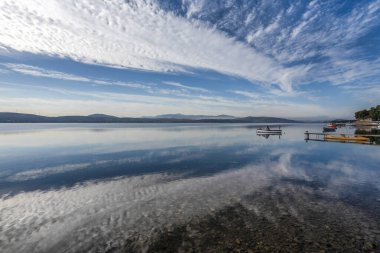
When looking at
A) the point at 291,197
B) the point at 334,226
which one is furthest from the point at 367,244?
the point at 291,197

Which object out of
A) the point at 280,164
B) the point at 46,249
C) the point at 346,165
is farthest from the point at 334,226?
the point at 346,165

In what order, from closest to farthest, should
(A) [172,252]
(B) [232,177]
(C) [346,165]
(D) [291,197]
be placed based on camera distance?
(A) [172,252], (D) [291,197], (B) [232,177], (C) [346,165]

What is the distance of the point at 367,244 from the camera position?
10969 millimetres

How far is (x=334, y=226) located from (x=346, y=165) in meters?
22.6

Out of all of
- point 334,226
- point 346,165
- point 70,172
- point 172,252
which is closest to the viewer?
point 172,252

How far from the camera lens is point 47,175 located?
2539 centimetres

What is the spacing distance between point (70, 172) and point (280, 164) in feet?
87.5

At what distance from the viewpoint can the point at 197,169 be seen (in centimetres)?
2792

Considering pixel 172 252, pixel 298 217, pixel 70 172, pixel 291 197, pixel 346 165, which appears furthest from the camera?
pixel 346 165

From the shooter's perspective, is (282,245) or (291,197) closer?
(282,245)

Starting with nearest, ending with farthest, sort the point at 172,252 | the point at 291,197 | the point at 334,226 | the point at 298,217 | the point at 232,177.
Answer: the point at 172,252
the point at 334,226
the point at 298,217
the point at 291,197
the point at 232,177

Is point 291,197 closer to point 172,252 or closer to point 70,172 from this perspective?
point 172,252

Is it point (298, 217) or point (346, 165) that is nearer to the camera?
point (298, 217)

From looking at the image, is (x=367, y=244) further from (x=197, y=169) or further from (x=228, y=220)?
(x=197, y=169)
